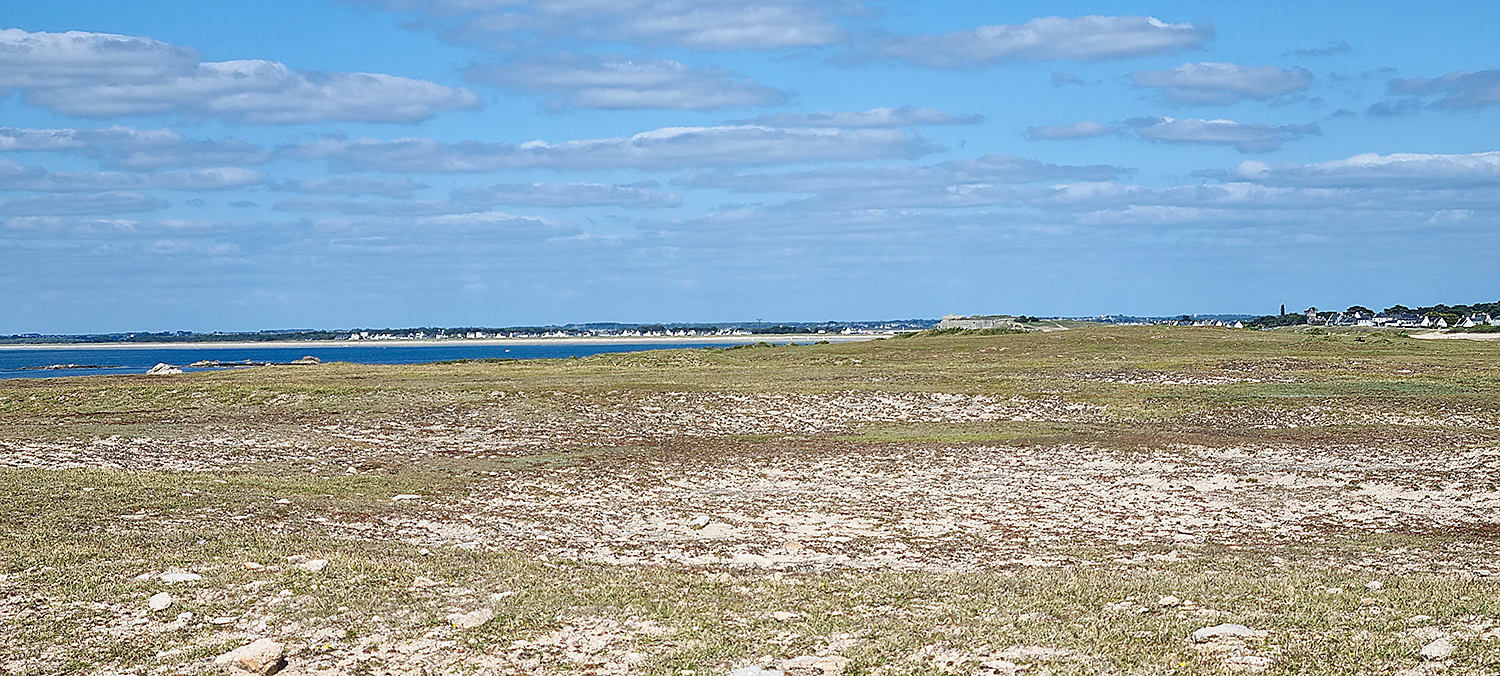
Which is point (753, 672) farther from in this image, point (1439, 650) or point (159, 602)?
point (159, 602)

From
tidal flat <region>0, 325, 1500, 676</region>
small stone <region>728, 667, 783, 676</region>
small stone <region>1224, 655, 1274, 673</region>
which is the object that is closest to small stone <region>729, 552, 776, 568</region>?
tidal flat <region>0, 325, 1500, 676</region>

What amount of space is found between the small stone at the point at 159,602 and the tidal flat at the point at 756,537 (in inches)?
2.2

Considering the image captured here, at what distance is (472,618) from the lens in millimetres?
11344

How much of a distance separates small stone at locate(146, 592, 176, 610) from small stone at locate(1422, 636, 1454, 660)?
1069 centimetres

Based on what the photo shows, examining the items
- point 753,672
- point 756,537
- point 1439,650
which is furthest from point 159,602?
point 1439,650

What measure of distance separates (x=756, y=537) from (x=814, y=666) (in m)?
6.88

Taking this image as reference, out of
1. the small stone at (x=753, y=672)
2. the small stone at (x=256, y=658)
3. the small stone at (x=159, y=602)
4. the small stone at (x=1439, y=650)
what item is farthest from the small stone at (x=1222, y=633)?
the small stone at (x=159, y=602)

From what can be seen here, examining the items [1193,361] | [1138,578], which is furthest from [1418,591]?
[1193,361]

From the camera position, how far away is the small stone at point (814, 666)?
967 cm

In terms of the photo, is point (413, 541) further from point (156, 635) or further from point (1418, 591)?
point (1418, 591)

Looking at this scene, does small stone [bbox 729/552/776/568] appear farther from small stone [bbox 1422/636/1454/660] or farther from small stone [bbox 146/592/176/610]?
small stone [bbox 1422/636/1454/660]

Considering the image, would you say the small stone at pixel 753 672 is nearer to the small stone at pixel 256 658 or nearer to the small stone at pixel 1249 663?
the small stone at pixel 1249 663

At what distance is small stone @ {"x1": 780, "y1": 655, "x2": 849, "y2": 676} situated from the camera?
967 cm

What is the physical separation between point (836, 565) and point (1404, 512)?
31.6 feet
